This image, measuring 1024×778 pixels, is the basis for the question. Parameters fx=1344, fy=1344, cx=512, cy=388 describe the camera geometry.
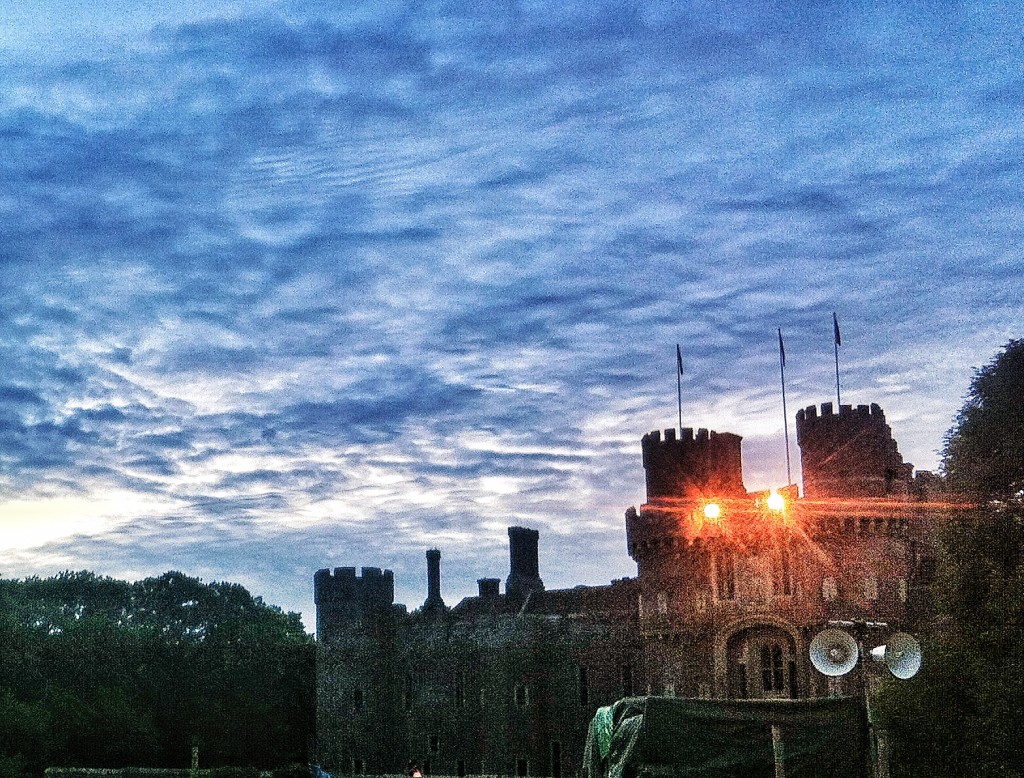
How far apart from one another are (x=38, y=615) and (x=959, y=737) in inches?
3290

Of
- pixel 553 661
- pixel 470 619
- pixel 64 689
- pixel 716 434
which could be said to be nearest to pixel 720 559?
pixel 716 434

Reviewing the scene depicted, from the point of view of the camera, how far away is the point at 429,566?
261ft

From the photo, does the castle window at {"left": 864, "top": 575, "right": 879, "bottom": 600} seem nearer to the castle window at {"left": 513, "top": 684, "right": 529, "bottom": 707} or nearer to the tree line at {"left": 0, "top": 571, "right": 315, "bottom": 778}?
the castle window at {"left": 513, "top": 684, "right": 529, "bottom": 707}

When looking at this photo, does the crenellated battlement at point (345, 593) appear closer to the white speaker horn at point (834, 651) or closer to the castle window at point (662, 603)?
the castle window at point (662, 603)

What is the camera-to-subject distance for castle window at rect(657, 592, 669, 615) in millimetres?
58516

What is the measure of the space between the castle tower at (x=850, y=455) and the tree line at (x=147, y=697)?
34846 mm

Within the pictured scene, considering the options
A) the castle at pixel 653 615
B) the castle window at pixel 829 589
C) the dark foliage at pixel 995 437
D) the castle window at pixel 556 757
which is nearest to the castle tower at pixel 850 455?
the castle at pixel 653 615

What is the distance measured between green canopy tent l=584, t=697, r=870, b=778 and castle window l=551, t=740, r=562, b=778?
4456cm

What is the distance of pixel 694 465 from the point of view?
195 ft

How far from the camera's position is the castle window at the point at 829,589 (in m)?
53.2

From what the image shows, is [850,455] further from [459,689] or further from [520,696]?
[459,689]

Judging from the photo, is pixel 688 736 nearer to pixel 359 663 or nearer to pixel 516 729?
pixel 516 729

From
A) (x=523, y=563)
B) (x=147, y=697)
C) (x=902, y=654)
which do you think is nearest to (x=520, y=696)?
(x=523, y=563)

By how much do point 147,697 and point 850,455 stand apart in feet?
149
